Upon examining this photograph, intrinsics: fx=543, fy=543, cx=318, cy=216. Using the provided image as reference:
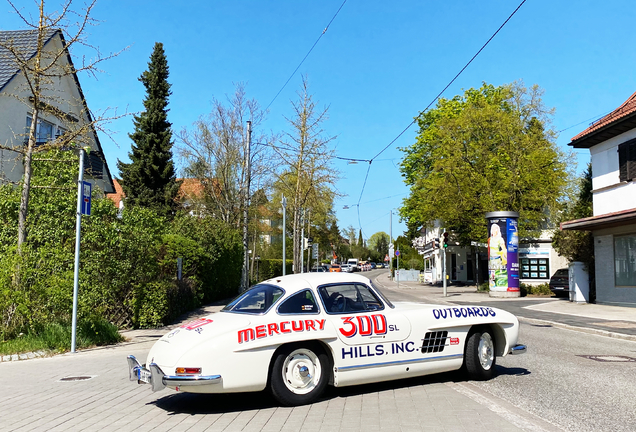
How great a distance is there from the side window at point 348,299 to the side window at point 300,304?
0.51 ft

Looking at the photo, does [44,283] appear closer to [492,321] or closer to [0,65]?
[492,321]

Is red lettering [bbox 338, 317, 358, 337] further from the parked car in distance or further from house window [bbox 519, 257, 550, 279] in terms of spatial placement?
house window [bbox 519, 257, 550, 279]

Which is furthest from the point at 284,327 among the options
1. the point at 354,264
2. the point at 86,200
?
the point at 354,264

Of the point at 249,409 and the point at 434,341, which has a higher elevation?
the point at 434,341

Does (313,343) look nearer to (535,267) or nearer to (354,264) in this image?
(535,267)

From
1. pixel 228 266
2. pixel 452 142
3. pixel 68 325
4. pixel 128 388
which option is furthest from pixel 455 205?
pixel 128 388

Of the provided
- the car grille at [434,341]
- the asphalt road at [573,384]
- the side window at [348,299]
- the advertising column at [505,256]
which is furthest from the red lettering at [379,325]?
the advertising column at [505,256]

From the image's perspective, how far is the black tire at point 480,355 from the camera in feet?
23.7

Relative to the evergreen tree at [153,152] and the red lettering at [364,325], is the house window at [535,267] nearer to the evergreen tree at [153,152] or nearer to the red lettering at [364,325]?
the evergreen tree at [153,152]

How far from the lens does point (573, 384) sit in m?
7.19

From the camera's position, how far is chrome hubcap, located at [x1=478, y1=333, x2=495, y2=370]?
24.2 feet

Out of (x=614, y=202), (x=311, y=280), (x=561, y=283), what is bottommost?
(x=561, y=283)

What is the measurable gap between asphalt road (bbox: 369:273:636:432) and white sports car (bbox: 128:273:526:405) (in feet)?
2.27

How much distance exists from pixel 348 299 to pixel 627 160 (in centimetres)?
1928
